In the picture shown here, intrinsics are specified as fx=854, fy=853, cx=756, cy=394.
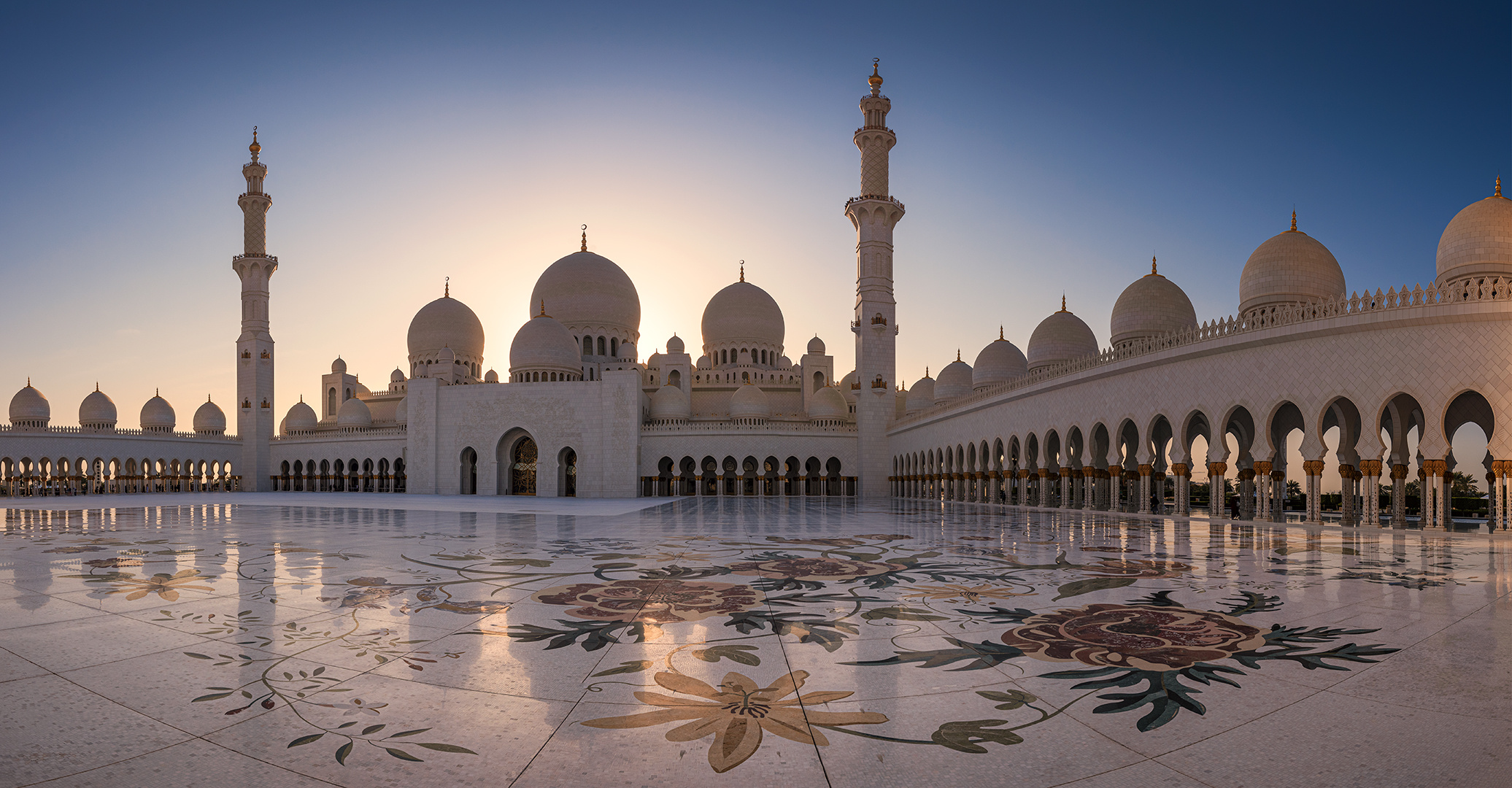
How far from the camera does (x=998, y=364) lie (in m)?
29.4

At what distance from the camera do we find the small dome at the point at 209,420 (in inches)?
1620

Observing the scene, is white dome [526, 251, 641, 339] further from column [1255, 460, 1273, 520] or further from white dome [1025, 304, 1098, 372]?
column [1255, 460, 1273, 520]

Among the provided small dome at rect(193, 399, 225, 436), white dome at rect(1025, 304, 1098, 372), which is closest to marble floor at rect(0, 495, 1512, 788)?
white dome at rect(1025, 304, 1098, 372)

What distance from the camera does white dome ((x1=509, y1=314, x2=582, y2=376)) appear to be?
3341 cm

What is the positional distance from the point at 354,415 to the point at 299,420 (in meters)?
3.50

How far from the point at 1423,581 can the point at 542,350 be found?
101ft

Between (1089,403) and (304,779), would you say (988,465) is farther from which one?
(304,779)

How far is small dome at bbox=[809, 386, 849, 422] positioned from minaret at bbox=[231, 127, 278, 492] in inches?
977

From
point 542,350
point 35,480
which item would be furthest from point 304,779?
point 35,480

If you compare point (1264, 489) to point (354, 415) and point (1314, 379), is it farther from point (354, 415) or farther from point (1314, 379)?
point (354, 415)

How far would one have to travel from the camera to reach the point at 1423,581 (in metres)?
5.55

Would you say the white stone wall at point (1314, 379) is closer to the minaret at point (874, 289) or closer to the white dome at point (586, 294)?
the minaret at point (874, 289)

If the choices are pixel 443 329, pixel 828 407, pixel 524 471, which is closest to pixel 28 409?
pixel 443 329

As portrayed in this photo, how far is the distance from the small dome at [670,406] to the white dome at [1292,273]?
858 inches
